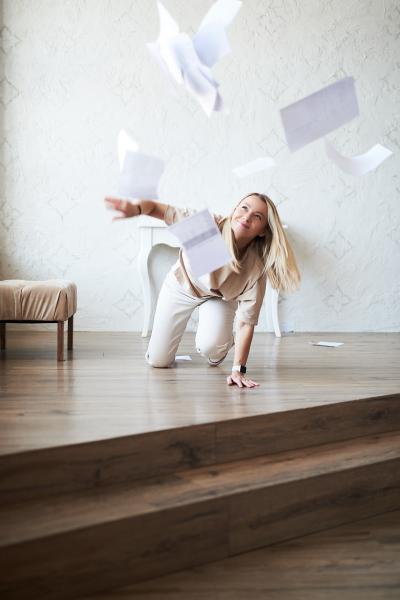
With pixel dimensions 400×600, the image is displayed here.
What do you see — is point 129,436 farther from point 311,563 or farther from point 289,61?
point 289,61

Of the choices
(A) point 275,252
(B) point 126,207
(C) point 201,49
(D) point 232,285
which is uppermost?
(C) point 201,49

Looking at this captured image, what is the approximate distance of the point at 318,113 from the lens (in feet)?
4.14

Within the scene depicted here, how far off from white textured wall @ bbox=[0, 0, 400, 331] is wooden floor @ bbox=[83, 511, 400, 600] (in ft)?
9.00

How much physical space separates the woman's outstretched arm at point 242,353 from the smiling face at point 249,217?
355 millimetres

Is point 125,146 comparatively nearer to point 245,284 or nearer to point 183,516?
point 183,516

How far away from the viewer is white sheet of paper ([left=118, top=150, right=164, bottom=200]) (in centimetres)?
131

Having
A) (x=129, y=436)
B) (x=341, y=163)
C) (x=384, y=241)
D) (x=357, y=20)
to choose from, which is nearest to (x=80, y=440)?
(x=129, y=436)

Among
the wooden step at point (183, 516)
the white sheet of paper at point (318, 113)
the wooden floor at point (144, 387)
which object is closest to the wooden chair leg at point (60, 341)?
the wooden floor at point (144, 387)

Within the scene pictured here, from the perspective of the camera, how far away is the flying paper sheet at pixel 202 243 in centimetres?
130

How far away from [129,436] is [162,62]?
864mm

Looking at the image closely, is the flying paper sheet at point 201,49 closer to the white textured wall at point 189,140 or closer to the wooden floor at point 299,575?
the wooden floor at point 299,575

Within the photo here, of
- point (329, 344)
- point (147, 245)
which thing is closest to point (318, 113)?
point (329, 344)

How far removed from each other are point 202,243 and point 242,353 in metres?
1.17

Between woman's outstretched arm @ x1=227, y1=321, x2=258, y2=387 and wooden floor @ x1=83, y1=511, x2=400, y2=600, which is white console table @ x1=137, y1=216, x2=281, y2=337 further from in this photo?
wooden floor @ x1=83, y1=511, x2=400, y2=600
